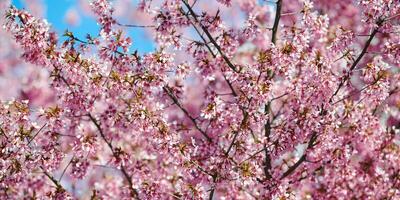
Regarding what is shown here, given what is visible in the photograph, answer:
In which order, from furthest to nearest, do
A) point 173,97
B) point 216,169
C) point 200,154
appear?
point 200,154 → point 173,97 → point 216,169

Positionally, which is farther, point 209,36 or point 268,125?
point 268,125

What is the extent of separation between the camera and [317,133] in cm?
809

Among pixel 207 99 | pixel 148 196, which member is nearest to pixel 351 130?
Result: pixel 207 99

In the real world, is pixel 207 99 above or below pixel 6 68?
below

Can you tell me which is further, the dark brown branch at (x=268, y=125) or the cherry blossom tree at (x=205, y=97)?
the dark brown branch at (x=268, y=125)

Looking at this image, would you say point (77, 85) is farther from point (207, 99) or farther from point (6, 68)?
point (6, 68)

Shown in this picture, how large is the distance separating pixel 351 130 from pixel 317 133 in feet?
4.65

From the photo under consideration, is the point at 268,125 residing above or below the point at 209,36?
below

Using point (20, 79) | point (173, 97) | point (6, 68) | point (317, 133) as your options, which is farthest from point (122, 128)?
point (6, 68)

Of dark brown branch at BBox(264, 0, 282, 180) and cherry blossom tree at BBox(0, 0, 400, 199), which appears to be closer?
cherry blossom tree at BBox(0, 0, 400, 199)

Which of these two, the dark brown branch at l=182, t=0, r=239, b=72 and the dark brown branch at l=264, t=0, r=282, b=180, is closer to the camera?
the dark brown branch at l=182, t=0, r=239, b=72

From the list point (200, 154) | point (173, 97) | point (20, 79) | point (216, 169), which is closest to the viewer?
point (216, 169)

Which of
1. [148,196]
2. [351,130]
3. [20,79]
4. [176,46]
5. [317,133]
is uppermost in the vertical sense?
[20,79]

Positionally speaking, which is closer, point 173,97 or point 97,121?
point 173,97
